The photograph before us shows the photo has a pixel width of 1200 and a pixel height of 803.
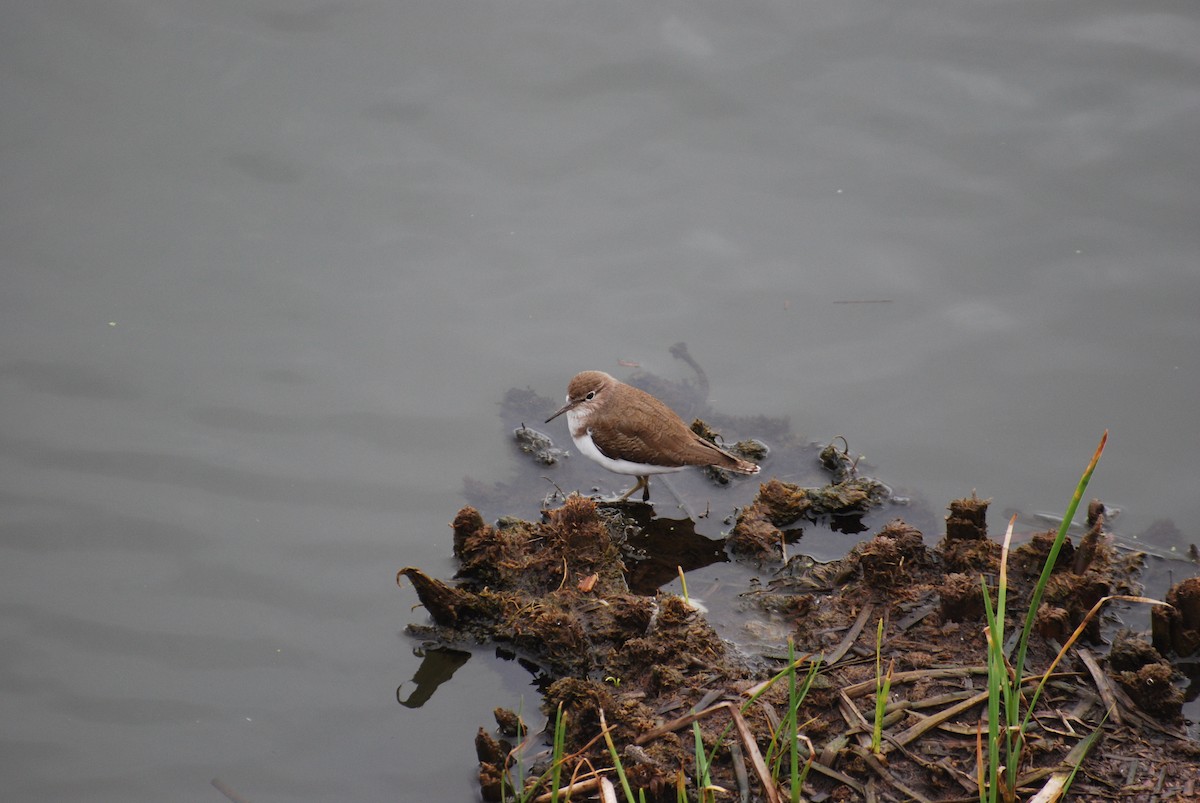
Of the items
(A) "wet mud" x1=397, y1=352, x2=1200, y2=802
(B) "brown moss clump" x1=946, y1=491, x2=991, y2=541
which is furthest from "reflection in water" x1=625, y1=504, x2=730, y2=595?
(B) "brown moss clump" x1=946, y1=491, x2=991, y2=541

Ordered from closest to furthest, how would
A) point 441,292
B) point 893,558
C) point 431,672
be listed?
point 893,558
point 431,672
point 441,292

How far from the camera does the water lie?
6.32 m

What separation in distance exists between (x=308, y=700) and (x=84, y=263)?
4.45m

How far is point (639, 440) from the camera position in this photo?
710 cm

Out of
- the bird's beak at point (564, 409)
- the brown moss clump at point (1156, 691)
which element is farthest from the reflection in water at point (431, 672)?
the brown moss clump at point (1156, 691)

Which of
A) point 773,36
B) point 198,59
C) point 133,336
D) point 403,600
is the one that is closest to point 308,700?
point 403,600

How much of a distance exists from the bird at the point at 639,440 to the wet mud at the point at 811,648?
0.42 meters

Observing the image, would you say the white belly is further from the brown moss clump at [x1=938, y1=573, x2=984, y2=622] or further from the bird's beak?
the brown moss clump at [x1=938, y1=573, x2=984, y2=622]

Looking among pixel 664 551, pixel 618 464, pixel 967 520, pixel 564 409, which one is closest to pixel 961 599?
pixel 967 520

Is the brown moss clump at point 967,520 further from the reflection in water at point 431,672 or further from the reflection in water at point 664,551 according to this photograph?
the reflection in water at point 431,672

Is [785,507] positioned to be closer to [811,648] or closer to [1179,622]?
[811,648]

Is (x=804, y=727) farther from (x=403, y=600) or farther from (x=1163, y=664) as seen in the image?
(x=403, y=600)

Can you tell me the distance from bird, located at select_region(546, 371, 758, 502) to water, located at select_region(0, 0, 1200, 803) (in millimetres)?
731

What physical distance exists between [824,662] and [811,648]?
23 centimetres
